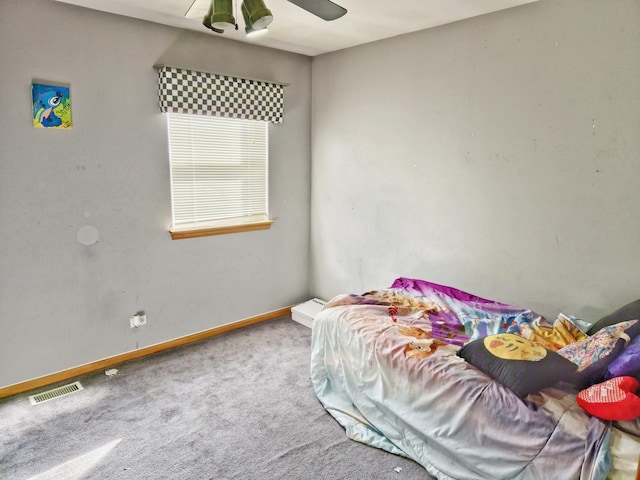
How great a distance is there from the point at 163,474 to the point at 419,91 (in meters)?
2.91

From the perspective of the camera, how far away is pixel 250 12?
1747 millimetres

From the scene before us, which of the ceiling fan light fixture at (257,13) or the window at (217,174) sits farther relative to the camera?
the window at (217,174)

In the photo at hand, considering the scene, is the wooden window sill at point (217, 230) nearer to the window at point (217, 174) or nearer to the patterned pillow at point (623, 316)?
the window at point (217, 174)

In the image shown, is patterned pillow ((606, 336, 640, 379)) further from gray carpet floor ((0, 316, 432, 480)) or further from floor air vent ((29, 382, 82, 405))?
floor air vent ((29, 382, 82, 405))

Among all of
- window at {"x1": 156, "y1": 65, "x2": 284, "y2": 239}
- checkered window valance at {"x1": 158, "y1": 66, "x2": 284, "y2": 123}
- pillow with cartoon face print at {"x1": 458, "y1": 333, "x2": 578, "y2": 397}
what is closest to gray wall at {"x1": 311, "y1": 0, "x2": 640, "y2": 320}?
checkered window valance at {"x1": 158, "y1": 66, "x2": 284, "y2": 123}

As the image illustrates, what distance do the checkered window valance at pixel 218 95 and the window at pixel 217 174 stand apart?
0.12m

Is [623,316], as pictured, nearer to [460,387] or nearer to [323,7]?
[460,387]

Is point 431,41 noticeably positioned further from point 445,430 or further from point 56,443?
point 56,443

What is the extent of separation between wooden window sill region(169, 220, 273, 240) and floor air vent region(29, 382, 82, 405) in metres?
1.21

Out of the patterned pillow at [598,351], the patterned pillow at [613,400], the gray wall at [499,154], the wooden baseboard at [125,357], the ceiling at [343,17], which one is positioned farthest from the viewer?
the wooden baseboard at [125,357]

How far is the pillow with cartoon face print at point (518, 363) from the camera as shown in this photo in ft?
6.00

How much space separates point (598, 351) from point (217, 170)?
9.35 ft

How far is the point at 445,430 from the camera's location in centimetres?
199

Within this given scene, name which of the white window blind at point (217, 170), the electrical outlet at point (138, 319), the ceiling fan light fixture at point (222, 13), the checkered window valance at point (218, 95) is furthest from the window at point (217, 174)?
the ceiling fan light fixture at point (222, 13)
